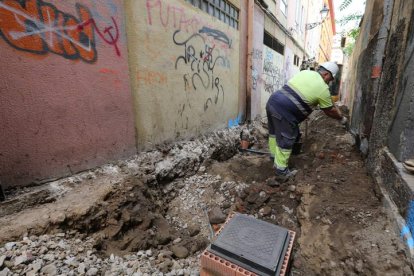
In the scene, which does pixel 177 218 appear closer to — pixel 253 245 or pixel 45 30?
pixel 253 245

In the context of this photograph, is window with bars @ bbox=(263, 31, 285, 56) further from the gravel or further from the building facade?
the gravel

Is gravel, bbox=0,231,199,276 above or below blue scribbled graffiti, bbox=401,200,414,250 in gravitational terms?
below

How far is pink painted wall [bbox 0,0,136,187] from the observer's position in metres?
1.84

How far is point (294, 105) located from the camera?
10.4ft

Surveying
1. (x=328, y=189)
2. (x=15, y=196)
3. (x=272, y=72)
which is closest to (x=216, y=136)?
(x=328, y=189)

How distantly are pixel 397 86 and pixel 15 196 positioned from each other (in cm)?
350

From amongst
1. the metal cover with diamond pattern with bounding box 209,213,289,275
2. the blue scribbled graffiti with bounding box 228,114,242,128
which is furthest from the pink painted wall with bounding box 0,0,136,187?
the blue scribbled graffiti with bounding box 228,114,242,128

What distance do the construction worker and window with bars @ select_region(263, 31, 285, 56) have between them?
165 inches

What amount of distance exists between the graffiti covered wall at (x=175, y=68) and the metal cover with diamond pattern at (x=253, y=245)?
5.97ft

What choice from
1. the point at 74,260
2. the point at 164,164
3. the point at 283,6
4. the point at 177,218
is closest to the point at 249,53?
the point at 164,164

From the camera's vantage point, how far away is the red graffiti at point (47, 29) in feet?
5.82

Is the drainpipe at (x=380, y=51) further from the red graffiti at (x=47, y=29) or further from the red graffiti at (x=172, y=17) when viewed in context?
the red graffiti at (x=47, y=29)

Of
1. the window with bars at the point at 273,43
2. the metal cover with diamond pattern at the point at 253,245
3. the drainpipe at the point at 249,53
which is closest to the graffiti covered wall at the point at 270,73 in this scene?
the window with bars at the point at 273,43

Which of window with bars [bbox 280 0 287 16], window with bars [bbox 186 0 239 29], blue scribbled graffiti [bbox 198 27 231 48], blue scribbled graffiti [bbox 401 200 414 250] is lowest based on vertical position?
blue scribbled graffiti [bbox 401 200 414 250]
